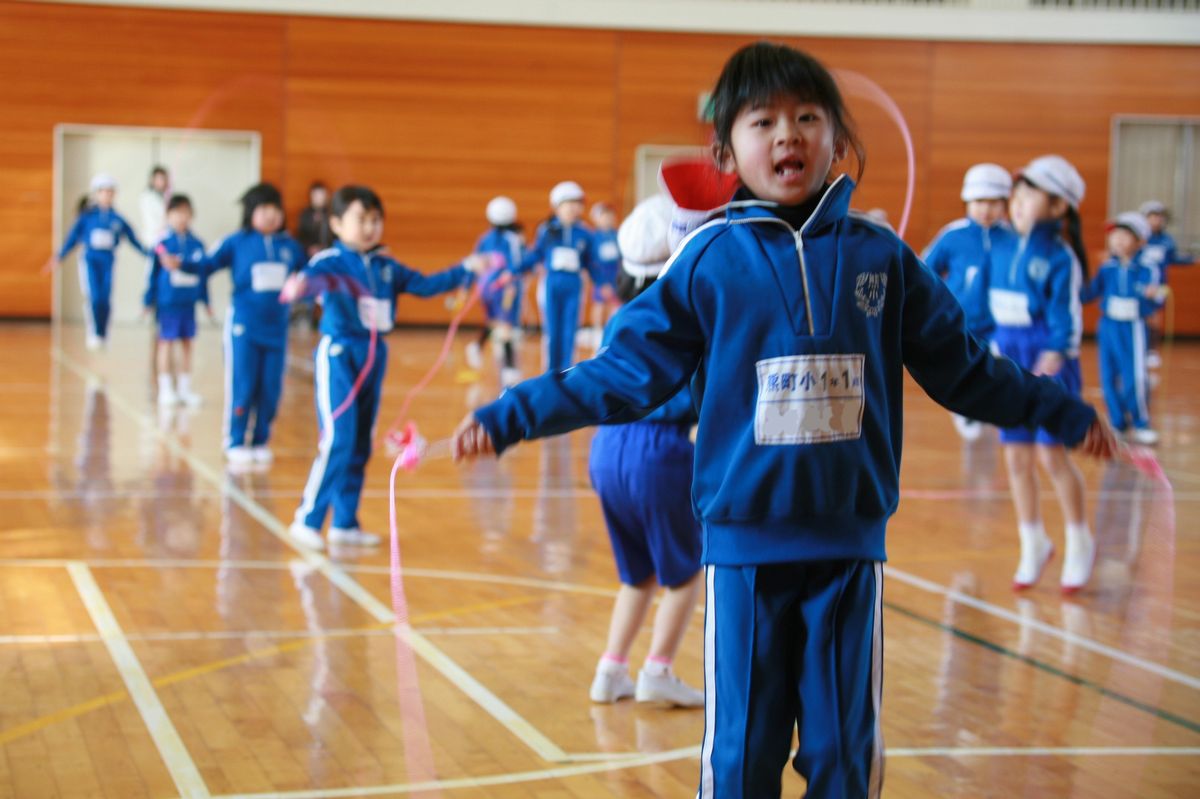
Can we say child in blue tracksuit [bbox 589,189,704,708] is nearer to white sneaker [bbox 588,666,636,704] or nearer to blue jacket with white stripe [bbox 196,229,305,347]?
white sneaker [bbox 588,666,636,704]

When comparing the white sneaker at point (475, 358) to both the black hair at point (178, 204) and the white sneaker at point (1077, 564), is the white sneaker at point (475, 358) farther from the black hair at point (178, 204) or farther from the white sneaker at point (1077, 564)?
the white sneaker at point (1077, 564)

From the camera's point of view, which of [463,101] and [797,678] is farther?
[463,101]

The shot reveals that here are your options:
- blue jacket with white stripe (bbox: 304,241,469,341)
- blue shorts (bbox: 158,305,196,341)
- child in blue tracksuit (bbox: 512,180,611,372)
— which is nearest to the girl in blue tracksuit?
blue jacket with white stripe (bbox: 304,241,469,341)

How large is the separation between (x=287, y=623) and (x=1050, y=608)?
259 cm

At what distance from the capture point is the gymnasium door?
1842 centimetres

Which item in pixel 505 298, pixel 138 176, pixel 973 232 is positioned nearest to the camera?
pixel 973 232

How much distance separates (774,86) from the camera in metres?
2.28

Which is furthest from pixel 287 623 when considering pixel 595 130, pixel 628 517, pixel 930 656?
pixel 595 130

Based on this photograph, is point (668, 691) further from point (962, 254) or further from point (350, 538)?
point (962, 254)

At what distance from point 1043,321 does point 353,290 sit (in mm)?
2713

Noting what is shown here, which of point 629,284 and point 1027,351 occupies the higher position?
point 629,284

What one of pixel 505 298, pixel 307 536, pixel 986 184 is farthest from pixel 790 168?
pixel 505 298

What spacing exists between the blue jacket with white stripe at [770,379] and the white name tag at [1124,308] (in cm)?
868

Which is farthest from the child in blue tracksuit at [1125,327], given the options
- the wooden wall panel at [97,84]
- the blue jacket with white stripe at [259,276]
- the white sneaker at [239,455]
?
the wooden wall panel at [97,84]
